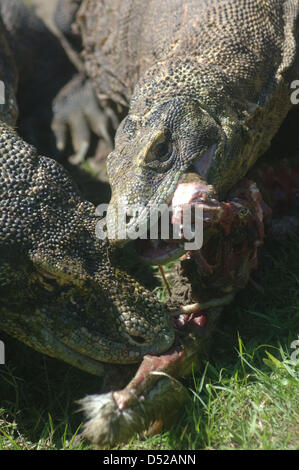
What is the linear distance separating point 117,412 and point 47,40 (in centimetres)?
390

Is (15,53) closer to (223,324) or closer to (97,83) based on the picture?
(97,83)

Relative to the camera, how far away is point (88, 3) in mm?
5152

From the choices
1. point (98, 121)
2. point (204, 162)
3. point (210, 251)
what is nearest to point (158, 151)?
point (204, 162)

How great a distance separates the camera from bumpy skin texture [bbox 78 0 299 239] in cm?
303

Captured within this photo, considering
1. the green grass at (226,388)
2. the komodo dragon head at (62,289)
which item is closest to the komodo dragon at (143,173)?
the komodo dragon head at (62,289)

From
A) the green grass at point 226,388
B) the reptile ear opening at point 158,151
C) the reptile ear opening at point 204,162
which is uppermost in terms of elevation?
the reptile ear opening at point 158,151

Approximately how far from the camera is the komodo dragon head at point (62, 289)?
2812 mm

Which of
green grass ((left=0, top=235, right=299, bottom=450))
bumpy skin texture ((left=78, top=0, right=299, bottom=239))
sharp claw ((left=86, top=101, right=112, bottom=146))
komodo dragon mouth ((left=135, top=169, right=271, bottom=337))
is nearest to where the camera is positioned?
green grass ((left=0, top=235, right=299, bottom=450))

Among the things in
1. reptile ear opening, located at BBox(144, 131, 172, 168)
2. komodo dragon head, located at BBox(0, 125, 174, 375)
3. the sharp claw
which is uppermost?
reptile ear opening, located at BBox(144, 131, 172, 168)

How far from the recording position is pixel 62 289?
285cm

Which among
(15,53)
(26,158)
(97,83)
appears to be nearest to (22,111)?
(15,53)

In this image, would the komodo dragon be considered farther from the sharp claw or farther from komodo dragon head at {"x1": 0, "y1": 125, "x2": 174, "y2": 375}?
the sharp claw

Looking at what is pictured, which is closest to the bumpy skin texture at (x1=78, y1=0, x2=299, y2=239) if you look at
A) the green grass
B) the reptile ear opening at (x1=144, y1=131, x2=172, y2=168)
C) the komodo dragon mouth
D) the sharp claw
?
the reptile ear opening at (x1=144, y1=131, x2=172, y2=168)

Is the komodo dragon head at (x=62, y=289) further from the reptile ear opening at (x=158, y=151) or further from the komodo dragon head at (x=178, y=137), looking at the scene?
the reptile ear opening at (x=158, y=151)
